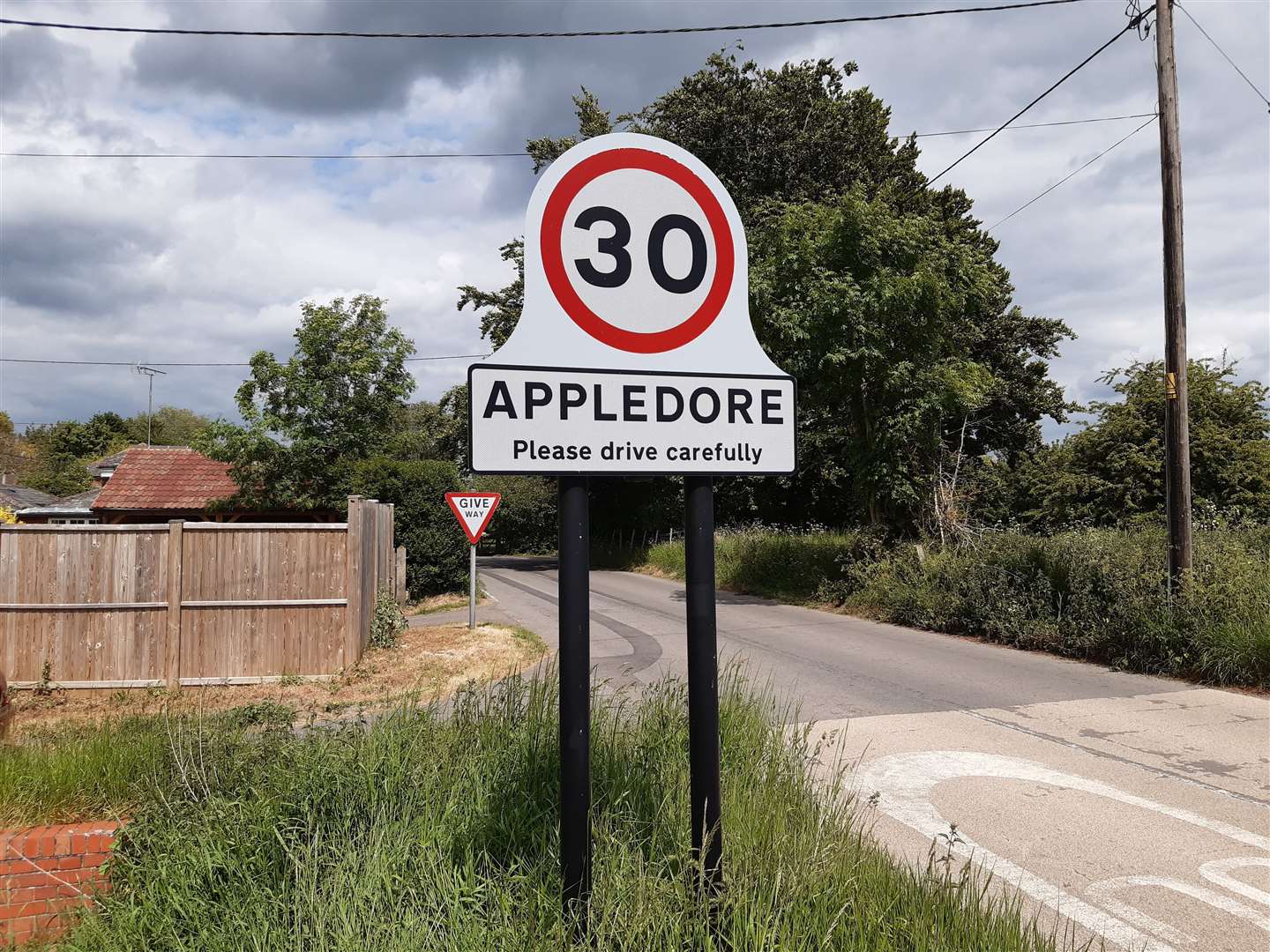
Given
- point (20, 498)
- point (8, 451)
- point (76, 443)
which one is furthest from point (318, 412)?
point (76, 443)

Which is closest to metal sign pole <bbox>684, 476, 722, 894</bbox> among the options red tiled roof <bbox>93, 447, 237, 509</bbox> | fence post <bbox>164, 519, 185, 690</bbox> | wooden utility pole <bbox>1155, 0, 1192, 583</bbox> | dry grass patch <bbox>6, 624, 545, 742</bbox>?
dry grass patch <bbox>6, 624, 545, 742</bbox>

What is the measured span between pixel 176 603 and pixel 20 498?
36313 mm

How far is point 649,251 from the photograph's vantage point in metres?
2.72

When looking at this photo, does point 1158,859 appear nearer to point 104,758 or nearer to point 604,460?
point 604,460

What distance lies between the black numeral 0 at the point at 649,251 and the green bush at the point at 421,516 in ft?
54.7

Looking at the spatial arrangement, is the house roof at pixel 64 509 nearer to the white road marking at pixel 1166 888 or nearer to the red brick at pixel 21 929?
the red brick at pixel 21 929

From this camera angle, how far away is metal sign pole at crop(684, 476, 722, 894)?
8.61ft

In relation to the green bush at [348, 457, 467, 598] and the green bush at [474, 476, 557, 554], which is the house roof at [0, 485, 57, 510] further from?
the green bush at [348, 457, 467, 598]

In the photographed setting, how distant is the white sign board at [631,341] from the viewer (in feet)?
8.55

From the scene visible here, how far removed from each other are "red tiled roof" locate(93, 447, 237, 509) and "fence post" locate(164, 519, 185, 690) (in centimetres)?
1644

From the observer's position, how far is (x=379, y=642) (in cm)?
1184

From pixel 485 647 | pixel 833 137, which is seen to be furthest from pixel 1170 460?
pixel 833 137

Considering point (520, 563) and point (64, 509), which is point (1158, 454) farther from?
point (64, 509)

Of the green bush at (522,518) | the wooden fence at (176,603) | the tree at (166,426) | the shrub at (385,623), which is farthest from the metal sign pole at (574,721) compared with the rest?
the tree at (166,426)
